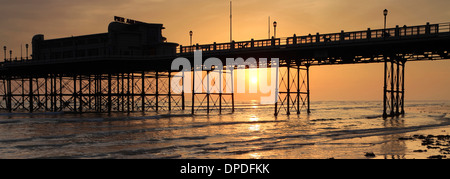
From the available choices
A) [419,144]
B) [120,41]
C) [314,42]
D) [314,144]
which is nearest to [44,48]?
[120,41]

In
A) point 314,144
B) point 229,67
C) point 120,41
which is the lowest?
point 314,144

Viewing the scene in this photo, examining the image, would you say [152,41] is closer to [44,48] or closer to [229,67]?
[229,67]

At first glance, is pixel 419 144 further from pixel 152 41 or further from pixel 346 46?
pixel 152 41

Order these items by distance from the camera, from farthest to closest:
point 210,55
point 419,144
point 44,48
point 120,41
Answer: point 44,48 < point 120,41 < point 210,55 < point 419,144

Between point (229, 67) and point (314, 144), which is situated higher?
point (229, 67)

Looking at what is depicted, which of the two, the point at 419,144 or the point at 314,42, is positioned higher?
the point at 314,42

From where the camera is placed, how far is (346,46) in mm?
39031

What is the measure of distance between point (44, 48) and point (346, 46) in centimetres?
4720

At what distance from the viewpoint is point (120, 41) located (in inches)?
2244

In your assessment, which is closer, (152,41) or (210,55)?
(210,55)
